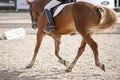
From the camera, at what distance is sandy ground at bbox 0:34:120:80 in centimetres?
888

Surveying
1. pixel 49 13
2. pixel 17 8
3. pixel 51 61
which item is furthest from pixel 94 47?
pixel 17 8

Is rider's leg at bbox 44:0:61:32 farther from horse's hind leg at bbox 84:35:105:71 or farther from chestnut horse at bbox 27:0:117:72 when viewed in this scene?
horse's hind leg at bbox 84:35:105:71

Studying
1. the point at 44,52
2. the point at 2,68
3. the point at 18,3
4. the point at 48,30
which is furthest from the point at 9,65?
the point at 18,3

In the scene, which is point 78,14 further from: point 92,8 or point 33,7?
point 33,7

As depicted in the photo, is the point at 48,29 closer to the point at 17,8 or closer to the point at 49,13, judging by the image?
the point at 49,13

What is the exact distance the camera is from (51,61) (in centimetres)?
1077

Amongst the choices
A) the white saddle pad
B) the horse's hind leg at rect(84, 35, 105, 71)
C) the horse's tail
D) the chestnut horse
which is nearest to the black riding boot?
the white saddle pad

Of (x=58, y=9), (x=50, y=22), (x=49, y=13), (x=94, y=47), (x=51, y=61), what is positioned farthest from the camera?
(x=51, y=61)

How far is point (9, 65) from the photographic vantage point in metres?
10.2

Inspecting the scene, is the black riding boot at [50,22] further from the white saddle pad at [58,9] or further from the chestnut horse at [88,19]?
the chestnut horse at [88,19]

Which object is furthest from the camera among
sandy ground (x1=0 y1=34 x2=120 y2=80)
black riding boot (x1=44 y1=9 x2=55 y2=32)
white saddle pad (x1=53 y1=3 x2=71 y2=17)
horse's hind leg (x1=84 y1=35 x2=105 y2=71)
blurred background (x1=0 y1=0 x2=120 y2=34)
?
blurred background (x1=0 y1=0 x2=120 y2=34)

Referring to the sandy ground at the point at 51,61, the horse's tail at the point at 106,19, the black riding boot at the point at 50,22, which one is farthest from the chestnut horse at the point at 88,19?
the sandy ground at the point at 51,61

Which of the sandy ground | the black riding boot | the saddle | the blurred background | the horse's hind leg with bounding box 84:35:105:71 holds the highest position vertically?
the saddle

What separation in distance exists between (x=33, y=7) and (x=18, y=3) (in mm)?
19268
